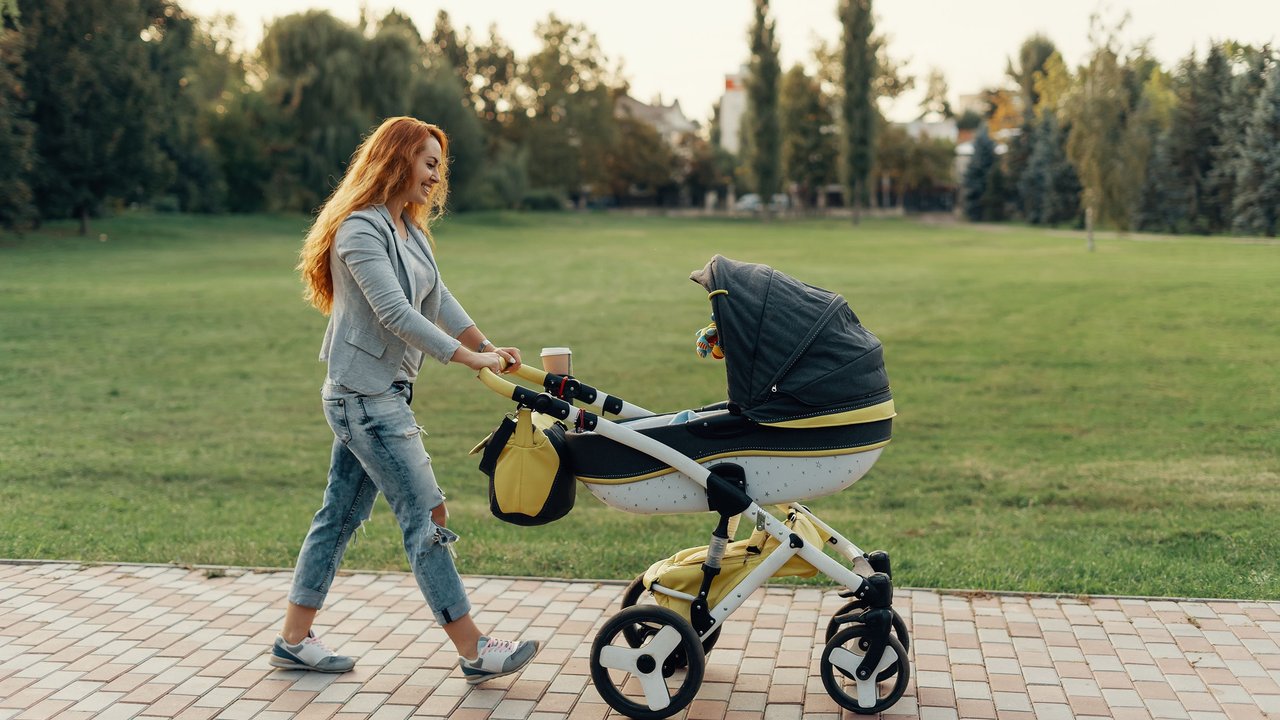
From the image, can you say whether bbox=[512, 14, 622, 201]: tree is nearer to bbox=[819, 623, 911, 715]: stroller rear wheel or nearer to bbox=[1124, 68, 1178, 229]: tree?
bbox=[1124, 68, 1178, 229]: tree

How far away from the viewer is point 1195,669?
424 cm

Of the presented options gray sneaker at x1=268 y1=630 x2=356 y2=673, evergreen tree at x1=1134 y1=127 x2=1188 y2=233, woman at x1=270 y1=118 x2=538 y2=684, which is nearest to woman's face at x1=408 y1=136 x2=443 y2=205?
woman at x1=270 y1=118 x2=538 y2=684

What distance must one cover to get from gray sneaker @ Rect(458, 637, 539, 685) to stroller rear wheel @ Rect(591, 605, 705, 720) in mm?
399

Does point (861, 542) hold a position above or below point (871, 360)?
below

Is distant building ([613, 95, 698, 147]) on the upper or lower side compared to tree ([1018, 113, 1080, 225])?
upper

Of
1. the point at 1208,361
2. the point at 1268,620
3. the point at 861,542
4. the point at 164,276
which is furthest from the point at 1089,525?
the point at 164,276

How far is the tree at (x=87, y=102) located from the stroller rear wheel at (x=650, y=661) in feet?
120

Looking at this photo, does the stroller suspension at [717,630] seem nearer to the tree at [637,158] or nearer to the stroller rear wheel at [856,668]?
the stroller rear wheel at [856,668]

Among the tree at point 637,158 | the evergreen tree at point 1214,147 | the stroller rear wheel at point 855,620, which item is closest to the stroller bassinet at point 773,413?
the stroller rear wheel at point 855,620

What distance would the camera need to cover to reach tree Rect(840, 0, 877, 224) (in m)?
66.8

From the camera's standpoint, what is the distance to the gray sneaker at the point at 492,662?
13.9 ft

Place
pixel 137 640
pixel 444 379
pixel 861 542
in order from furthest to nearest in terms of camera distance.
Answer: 1. pixel 444 379
2. pixel 861 542
3. pixel 137 640

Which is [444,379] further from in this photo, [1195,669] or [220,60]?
[220,60]

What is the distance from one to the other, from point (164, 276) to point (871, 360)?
24.1 metres
